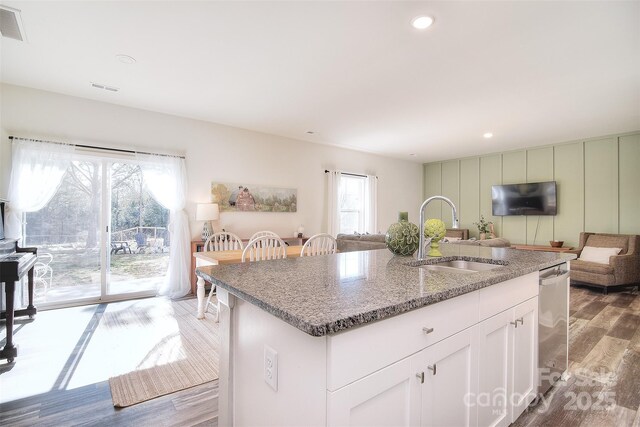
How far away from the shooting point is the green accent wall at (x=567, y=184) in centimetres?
514

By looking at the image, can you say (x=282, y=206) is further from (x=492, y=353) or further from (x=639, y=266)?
(x=639, y=266)

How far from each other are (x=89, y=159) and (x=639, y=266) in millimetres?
7924

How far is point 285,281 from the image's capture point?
1.24m

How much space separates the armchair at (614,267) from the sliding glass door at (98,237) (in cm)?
620

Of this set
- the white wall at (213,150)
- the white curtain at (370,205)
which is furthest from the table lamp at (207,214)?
the white curtain at (370,205)

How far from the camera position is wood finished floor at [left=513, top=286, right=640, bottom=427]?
1742 mm

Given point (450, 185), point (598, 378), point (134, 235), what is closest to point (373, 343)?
point (598, 378)

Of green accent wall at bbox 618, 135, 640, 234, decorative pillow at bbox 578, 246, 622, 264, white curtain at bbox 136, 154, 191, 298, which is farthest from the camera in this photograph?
green accent wall at bbox 618, 135, 640, 234

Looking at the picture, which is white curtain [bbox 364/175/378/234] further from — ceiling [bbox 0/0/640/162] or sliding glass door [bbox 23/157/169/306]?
sliding glass door [bbox 23/157/169/306]

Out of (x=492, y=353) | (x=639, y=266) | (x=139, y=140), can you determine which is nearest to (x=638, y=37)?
(x=492, y=353)

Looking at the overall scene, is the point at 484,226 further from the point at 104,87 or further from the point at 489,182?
the point at 104,87

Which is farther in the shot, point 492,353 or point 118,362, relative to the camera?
point 118,362

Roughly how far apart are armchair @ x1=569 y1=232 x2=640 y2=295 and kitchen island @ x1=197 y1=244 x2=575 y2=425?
394 centimetres

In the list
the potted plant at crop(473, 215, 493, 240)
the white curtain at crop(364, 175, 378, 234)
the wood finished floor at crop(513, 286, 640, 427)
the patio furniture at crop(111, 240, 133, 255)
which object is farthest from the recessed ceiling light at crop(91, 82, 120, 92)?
the potted plant at crop(473, 215, 493, 240)
